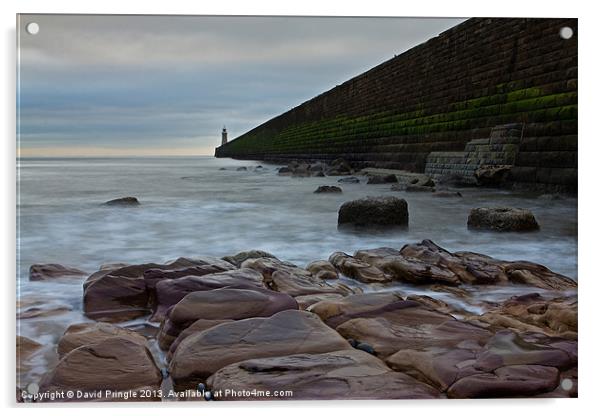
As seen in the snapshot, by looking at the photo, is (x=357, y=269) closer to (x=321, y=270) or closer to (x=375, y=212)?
(x=321, y=270)

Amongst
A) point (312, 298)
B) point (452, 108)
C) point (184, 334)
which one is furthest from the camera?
point (452, 108)

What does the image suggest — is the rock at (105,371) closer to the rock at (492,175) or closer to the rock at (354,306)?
the rock at (354,306)

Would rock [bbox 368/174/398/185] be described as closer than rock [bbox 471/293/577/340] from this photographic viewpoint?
No

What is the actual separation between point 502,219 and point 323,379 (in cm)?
132

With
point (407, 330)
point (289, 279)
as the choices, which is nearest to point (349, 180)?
point (289, 279)

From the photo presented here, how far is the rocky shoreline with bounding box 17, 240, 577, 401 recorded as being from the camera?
2.60 meters

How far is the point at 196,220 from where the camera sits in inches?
120

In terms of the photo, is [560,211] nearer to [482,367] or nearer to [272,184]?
[482,367]

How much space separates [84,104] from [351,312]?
1.79 metres

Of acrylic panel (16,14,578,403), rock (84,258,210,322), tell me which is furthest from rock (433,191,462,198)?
rock (84,258,210,322)

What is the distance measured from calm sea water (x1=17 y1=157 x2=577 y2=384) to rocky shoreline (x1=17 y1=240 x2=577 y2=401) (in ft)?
0.23

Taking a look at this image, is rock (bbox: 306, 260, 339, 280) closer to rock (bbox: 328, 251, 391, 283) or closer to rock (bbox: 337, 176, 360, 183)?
rock (bbox: 328, 251, 391, 283)

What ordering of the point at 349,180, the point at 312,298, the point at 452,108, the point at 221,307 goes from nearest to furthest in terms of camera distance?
the point at 221,307 < the point at 312,298 < the point at 349,180 < the point at 452,108

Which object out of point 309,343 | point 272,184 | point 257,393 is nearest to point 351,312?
point 309,343
